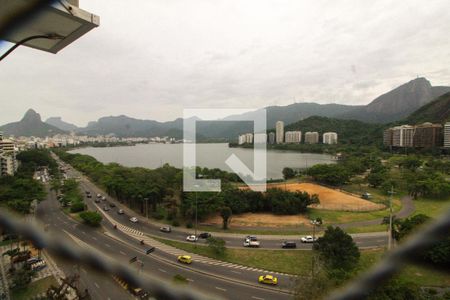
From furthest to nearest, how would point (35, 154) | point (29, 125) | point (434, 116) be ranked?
1. point (29, 125)
2. point (434, 116)
3. point (35, 154)

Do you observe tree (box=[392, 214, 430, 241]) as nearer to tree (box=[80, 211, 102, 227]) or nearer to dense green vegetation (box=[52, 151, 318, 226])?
dense green vegetation (box=[52, 151, 318, 226])

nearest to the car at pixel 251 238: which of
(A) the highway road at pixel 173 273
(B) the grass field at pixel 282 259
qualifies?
(B) the grass field at pixel 282 259

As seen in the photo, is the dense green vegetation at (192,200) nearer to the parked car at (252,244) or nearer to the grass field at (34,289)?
the parked car at (252,244)

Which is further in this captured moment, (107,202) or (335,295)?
(107,202)

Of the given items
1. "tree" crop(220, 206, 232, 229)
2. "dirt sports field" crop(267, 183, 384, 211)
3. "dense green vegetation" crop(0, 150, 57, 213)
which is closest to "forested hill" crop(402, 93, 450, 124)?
"dirt sports field" crop(267, 183, 384, 211)

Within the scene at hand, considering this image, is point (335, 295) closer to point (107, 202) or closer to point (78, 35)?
point (78, 35)

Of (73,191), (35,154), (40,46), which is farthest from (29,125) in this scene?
(40,46)
